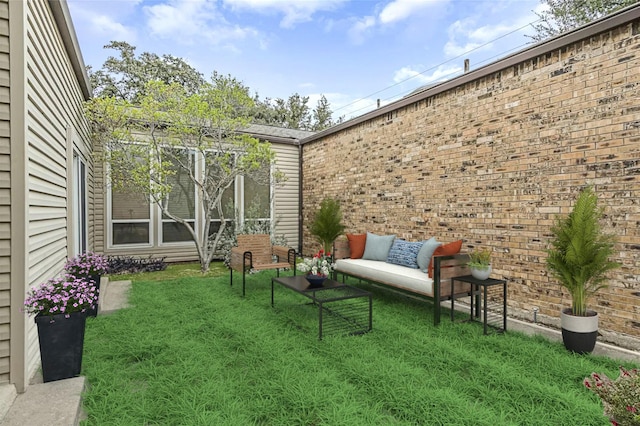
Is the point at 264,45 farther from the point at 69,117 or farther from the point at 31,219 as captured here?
the point at 31,219

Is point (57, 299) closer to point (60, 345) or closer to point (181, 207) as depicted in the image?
point (60, 345)

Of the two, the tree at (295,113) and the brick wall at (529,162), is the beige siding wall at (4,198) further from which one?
the tree at (295,113)

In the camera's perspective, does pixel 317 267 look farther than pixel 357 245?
No

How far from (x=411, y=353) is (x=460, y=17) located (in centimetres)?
1358

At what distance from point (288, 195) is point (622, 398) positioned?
29.2 feet

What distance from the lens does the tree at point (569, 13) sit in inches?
555

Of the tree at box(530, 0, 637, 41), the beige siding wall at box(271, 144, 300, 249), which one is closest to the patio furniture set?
the beige siding wall at box(271, 144, 300, 249)

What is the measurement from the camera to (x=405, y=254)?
215 inches

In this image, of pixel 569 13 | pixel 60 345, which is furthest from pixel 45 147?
pixel 569 13

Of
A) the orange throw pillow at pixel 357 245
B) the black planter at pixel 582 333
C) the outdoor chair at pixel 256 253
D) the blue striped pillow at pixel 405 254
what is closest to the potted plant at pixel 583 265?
the black planter at pixel 582 333

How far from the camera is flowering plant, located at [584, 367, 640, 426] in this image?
1.46 meters

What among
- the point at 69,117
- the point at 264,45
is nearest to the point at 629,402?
the point at 69,117

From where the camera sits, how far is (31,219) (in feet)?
9.20

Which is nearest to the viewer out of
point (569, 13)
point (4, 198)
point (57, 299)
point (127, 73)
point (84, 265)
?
point (4, 198)
